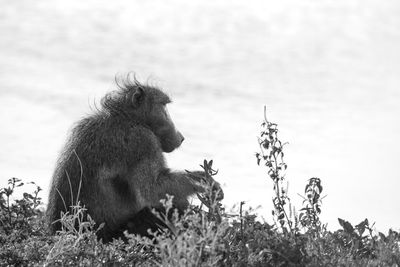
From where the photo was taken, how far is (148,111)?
9.88 metres

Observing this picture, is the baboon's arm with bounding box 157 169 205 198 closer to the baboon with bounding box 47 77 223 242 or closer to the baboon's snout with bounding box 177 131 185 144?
the baboon with bounding box 47 77 223 242

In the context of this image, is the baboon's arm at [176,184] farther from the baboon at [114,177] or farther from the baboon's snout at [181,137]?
the baboon's snout at [181,137]

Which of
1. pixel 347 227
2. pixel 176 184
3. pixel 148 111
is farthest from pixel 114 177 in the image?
pixel 347 227

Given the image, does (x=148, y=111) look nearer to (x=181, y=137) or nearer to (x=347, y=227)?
(x=181, y=137)

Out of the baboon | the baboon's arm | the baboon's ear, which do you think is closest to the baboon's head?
the baboon's ear

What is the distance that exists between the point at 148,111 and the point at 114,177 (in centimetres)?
136

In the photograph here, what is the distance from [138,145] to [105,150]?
420 millimetres

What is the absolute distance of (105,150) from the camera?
8.87 meters

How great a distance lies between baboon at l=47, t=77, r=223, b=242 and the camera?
8.72 meters

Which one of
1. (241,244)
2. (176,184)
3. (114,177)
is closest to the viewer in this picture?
(241,244)

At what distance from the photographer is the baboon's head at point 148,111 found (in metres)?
9.75

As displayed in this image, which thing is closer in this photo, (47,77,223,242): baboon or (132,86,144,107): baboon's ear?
(47,77,223,242): baboon

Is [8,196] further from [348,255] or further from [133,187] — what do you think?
[348,255]

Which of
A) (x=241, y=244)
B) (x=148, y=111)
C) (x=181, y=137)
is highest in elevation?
(x=148, y=111)
